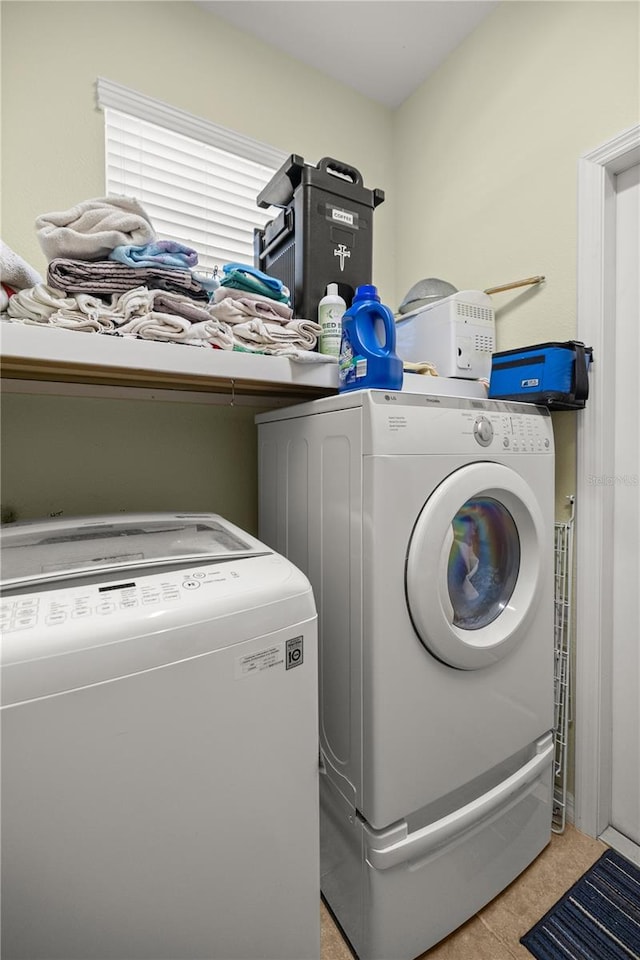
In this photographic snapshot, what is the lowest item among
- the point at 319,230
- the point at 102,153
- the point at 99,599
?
the point at 99,599

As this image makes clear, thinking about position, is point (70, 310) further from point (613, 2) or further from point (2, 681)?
point (613, 2)

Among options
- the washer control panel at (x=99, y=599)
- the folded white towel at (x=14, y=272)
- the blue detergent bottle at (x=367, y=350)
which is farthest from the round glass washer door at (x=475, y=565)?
the folded white towel at (x=14, y=272)

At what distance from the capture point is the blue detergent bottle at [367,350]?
40.6 inches

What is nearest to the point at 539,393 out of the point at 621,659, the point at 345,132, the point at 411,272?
the point at 621,659

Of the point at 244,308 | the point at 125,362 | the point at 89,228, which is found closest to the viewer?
the point at 125,362

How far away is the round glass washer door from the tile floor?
679mm

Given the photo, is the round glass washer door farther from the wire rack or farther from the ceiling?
the ceiling

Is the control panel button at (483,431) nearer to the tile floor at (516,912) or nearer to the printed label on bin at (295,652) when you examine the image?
the printed label on bin at (295,652)

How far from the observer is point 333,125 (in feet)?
6.34

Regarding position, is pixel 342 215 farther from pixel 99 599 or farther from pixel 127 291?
pixel 99 599

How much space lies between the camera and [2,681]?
0.55 meters

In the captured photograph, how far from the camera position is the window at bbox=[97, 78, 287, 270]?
1.50 meters

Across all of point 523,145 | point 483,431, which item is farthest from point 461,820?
point 523,145

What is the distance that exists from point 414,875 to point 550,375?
1284 mm
